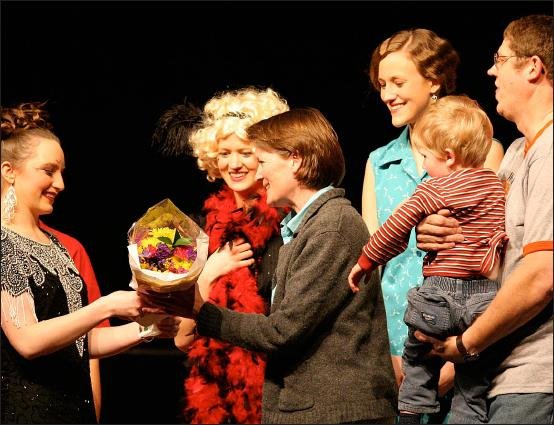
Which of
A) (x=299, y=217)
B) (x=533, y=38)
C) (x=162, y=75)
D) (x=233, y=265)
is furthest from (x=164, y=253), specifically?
(x=162, y=75)

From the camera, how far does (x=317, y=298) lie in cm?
253

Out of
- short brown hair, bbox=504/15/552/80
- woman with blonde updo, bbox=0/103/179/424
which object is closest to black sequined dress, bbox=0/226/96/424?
woman with blonde updo, bbox=0/103/179/424

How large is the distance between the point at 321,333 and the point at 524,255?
62cm

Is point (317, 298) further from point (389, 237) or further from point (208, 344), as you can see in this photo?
point (208, 344)

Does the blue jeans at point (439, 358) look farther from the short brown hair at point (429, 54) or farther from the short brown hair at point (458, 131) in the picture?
the short brown hair at point (429, 54)

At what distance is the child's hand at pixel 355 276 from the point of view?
99.0 inches

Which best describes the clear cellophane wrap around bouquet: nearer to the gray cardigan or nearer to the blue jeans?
the gray cardigan

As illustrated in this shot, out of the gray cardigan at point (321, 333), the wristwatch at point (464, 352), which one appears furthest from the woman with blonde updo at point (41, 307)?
the wristwatch at point (464, 352)

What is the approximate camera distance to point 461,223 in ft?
8.14

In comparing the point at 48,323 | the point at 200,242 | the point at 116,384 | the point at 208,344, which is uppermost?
the point at 200,242

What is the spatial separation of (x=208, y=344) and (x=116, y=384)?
158 centimetres

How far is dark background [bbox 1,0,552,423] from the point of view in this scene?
408 cm

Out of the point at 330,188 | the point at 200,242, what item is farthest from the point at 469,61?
the point at 200,242

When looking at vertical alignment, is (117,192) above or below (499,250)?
below
